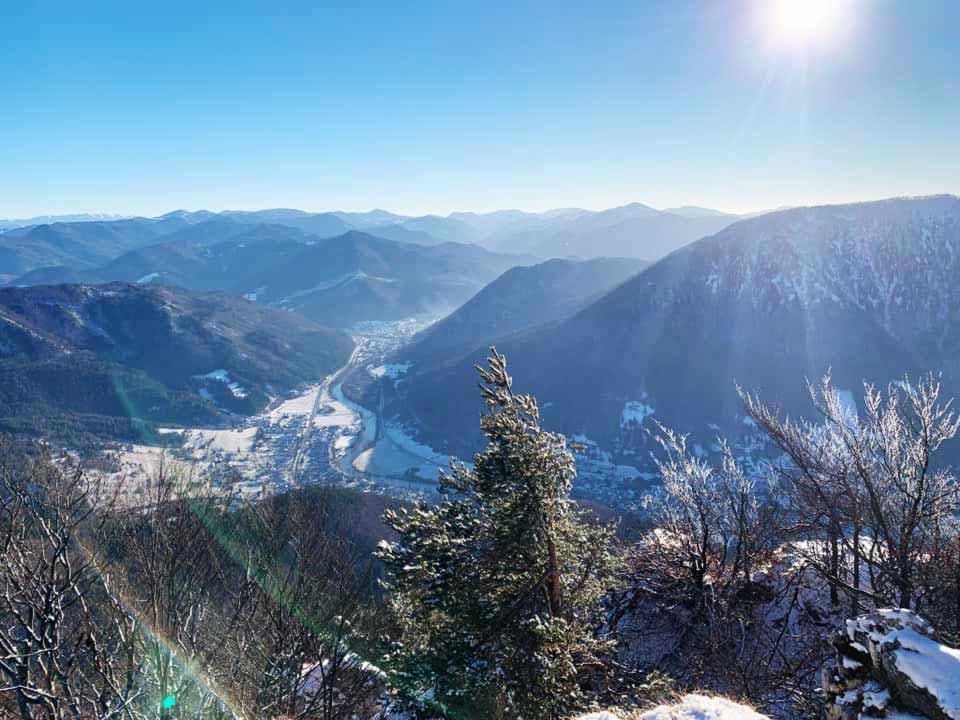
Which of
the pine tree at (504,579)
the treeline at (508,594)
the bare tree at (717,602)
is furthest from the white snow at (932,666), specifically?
the bare tree at (717,602)

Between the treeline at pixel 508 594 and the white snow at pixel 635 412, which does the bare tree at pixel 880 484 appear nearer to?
the treeline at pixel 508 594

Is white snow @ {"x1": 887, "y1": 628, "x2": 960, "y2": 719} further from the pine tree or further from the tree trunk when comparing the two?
the tree trunk

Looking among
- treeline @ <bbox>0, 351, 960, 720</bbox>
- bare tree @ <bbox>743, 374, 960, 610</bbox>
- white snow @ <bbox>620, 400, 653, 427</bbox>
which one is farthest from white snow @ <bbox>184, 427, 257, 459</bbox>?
bare tree @ <bbox>743, 374, 960, 610</bbox>

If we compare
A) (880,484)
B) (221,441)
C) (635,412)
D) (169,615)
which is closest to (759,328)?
(635,412)

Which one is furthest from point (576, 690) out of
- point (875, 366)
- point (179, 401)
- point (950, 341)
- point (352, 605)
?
point (179, 401)

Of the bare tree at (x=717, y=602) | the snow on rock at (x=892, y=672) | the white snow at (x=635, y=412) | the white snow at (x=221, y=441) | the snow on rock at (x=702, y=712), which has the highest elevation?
the snow on rock at (x=892, y=672)

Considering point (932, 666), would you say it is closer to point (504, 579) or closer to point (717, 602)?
point (504, 579)
